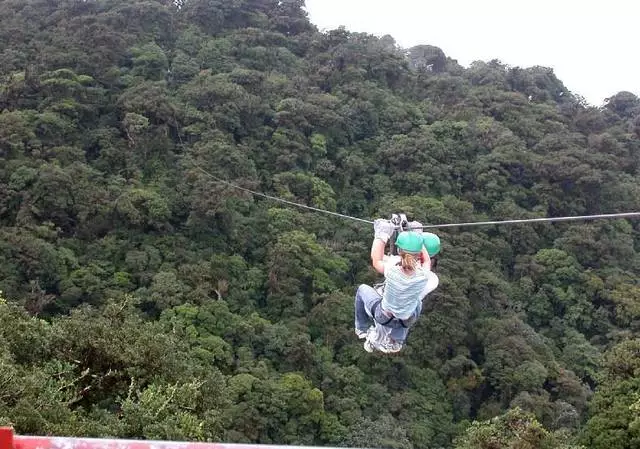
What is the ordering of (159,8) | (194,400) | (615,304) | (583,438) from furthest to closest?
(159,8)
(615,304)
(583,438)
(194,400)

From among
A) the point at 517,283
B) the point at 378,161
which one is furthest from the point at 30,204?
the point at 517,283

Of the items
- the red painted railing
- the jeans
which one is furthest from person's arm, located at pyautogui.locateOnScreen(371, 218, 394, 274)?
the red painted railing

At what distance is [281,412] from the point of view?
13.0 m

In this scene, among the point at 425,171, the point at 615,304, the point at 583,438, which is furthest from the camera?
the point at 425,171

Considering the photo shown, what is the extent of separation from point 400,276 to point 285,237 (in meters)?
13.2

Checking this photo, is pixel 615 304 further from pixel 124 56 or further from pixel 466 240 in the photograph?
pixel 124 56

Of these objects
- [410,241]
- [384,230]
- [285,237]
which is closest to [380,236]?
[384,230]

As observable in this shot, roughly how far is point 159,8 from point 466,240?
13.9 metres

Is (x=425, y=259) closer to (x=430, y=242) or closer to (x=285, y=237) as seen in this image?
(x=430, y=242)

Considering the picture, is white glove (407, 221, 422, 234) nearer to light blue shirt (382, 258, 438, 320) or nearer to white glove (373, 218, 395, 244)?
white glove (373, 218, 395, 244)

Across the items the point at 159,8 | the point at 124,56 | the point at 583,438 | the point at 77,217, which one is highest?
the point at 159,8

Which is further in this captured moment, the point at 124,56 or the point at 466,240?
the point at 124,56

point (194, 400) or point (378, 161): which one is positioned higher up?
point (378, 161)

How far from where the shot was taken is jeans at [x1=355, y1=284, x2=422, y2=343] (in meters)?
4.37
